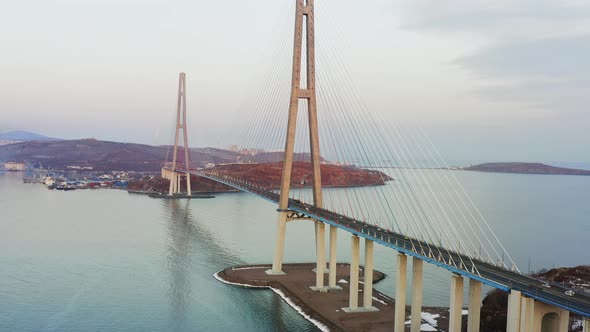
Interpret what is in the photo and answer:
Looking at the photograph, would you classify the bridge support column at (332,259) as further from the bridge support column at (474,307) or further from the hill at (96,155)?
the hill at (96,155)

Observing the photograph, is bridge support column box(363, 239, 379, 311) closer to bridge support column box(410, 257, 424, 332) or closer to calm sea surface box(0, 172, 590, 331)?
calm sea surface box(0, 172, 590, 331)

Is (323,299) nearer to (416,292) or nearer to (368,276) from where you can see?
(368,276)

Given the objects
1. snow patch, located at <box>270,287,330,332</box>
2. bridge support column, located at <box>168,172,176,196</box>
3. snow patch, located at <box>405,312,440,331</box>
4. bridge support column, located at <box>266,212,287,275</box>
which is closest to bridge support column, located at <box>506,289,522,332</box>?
snow patch, located at <box>405,312,440,331</box>

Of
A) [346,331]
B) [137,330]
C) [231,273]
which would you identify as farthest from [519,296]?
[231,273]

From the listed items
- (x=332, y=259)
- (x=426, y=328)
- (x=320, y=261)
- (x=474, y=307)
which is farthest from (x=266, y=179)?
(x=474, y=307)

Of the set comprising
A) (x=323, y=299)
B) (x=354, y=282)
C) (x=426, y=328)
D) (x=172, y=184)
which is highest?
(x=172, y=184)

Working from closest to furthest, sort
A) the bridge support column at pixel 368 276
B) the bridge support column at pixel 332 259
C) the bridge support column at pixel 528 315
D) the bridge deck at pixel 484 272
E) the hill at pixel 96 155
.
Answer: the bridge deck at pixel 484 272 < the bridge support column at pixel 528 315 < the bridge support column at pixel 368 276 < the bridge support column at pixel 332 259 < the hill at pixel 96 155

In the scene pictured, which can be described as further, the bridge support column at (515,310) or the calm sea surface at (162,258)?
the calm sea surface at (162,258)

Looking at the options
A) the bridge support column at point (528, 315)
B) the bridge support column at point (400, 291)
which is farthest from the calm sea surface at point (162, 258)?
the bridge support column at point (528, 315)
